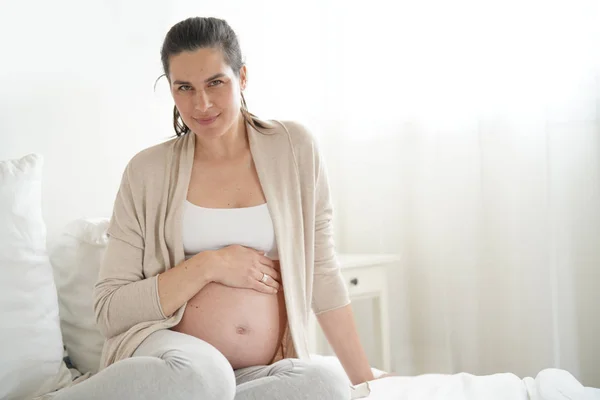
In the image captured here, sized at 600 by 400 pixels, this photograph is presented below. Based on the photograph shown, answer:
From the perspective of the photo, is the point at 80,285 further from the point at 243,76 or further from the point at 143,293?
the point at 243,76

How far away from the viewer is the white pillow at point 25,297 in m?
1.40

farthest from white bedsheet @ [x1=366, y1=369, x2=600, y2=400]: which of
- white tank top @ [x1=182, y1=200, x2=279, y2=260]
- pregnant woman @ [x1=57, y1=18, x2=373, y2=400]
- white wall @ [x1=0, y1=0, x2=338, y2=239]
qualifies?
white wall @ [x1=0, y1=0, x2=338, y2=239]

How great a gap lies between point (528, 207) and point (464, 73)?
1.50 ft

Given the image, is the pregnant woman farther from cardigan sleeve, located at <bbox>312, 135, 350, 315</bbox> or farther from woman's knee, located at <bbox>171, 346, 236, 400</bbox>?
woman's knee, located at <bbox>171, 346, 236, 400</bbox>

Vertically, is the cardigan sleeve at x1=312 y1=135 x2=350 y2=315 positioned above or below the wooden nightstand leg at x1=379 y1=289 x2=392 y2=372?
above

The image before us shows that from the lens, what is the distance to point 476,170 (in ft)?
7.04

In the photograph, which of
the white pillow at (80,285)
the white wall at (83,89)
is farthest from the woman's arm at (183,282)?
the white wall at (83,89)

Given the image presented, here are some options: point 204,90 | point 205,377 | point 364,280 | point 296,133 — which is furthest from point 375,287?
point 205,377

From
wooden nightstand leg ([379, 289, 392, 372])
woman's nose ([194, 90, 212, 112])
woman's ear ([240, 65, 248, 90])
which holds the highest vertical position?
woman's ear ([240, 65, 248, 90])

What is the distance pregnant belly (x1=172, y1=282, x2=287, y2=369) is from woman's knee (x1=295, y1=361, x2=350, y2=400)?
8.2 inches

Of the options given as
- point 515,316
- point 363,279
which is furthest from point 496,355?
point 363,279

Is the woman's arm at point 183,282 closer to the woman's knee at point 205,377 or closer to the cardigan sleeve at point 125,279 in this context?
the cardigan sleeve at point 125,279

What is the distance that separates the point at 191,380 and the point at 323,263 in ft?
1.72

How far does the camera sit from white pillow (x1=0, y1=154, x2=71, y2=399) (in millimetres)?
1404
